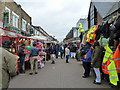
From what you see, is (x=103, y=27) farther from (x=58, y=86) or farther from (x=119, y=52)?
(x=58, y=86)

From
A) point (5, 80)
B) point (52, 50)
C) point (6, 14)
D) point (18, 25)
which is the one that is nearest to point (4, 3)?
point (6, 14)

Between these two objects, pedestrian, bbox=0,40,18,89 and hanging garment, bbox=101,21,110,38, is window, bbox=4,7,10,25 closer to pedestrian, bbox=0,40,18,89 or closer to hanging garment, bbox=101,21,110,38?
hanging garment, bbox=101,21,110,38

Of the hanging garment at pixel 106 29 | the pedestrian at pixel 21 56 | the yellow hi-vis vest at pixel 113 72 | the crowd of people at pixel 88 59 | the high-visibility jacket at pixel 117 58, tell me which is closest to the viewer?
the crowd of people at pixel 88 59

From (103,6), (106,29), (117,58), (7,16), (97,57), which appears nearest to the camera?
(117,58)

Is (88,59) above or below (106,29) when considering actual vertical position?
below

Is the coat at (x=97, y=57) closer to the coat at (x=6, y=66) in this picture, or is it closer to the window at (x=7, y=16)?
the coat at (x=6, y=66)

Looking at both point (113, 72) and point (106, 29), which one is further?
point (106, 29)

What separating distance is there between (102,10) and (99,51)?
14.8 meters

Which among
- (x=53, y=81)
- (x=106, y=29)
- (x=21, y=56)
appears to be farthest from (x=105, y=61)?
(x=21, y=56)

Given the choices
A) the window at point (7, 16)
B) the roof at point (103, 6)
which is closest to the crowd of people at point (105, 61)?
the window at point (7, 16)

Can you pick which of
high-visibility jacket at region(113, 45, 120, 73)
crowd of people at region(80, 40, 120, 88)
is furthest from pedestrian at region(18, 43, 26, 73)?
high-visibility jacket at region(113, 45, 120, 73)

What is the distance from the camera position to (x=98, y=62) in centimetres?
490

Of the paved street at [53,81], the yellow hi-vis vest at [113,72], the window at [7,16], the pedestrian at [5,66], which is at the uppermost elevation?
the window at [7,16]

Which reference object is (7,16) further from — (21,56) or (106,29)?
(106,29)
